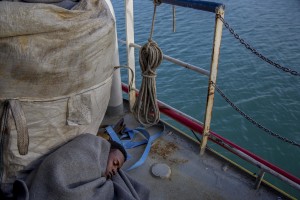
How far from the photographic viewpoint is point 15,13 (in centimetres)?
180

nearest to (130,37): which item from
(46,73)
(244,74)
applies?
(46,73)

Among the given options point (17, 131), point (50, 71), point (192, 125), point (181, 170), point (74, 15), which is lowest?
point (181, 170)

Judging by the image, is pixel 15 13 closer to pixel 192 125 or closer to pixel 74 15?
pixel 74 15

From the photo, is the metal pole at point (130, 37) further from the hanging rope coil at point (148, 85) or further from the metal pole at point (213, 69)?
the metal pole at point (213, 69)

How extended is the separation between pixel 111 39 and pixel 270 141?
15.6ft

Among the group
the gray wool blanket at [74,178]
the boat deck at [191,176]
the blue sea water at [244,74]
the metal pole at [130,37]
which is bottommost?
the blue sea water at [244,74]

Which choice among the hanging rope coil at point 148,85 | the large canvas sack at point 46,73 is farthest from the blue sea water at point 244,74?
the large canvas sack at point 46,73

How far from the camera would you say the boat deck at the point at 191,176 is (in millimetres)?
2752

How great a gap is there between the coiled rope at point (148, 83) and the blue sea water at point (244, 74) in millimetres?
2766

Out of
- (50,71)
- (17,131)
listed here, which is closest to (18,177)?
(17,131)

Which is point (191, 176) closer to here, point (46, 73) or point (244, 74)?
point (46, 73)

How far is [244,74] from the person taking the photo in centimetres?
842

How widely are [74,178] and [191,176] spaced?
1347mm

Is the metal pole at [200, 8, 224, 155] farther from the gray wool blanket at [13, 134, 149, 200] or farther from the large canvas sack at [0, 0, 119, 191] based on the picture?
the gray wool blanket at [13, 134, 149, 200]
